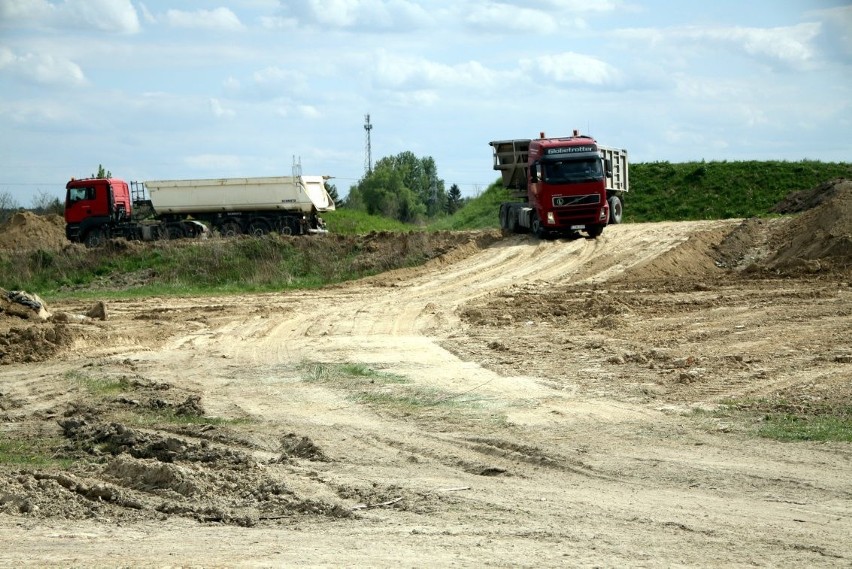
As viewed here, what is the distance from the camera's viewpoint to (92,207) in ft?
143

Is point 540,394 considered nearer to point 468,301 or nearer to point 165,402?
point 165,402

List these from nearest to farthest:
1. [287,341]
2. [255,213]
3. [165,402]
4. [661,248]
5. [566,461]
→ [566,461] < [165,402] < [287,341] < [661,248] < [255,213]

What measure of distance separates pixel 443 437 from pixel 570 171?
22.8 m

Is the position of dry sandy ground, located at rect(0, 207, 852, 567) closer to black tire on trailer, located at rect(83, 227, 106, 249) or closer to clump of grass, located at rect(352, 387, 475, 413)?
clump of grass, located at rect(352, 387, 475, 413)

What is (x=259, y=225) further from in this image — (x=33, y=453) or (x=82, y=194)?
(x=33, y=453)

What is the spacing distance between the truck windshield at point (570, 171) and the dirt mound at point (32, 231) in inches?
1075

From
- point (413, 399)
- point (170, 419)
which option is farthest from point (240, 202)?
point (170, 419)

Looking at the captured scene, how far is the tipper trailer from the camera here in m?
42.7

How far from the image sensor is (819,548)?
6980 mm

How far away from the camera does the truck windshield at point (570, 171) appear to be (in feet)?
108

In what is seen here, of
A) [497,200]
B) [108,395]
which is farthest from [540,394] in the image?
[497,200]

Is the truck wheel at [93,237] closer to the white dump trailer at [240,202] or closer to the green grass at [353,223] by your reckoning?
the white dump trailer at [240,202]

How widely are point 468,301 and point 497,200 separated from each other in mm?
33502

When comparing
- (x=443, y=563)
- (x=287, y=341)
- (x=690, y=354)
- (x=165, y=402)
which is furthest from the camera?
(x=287, y=341)
